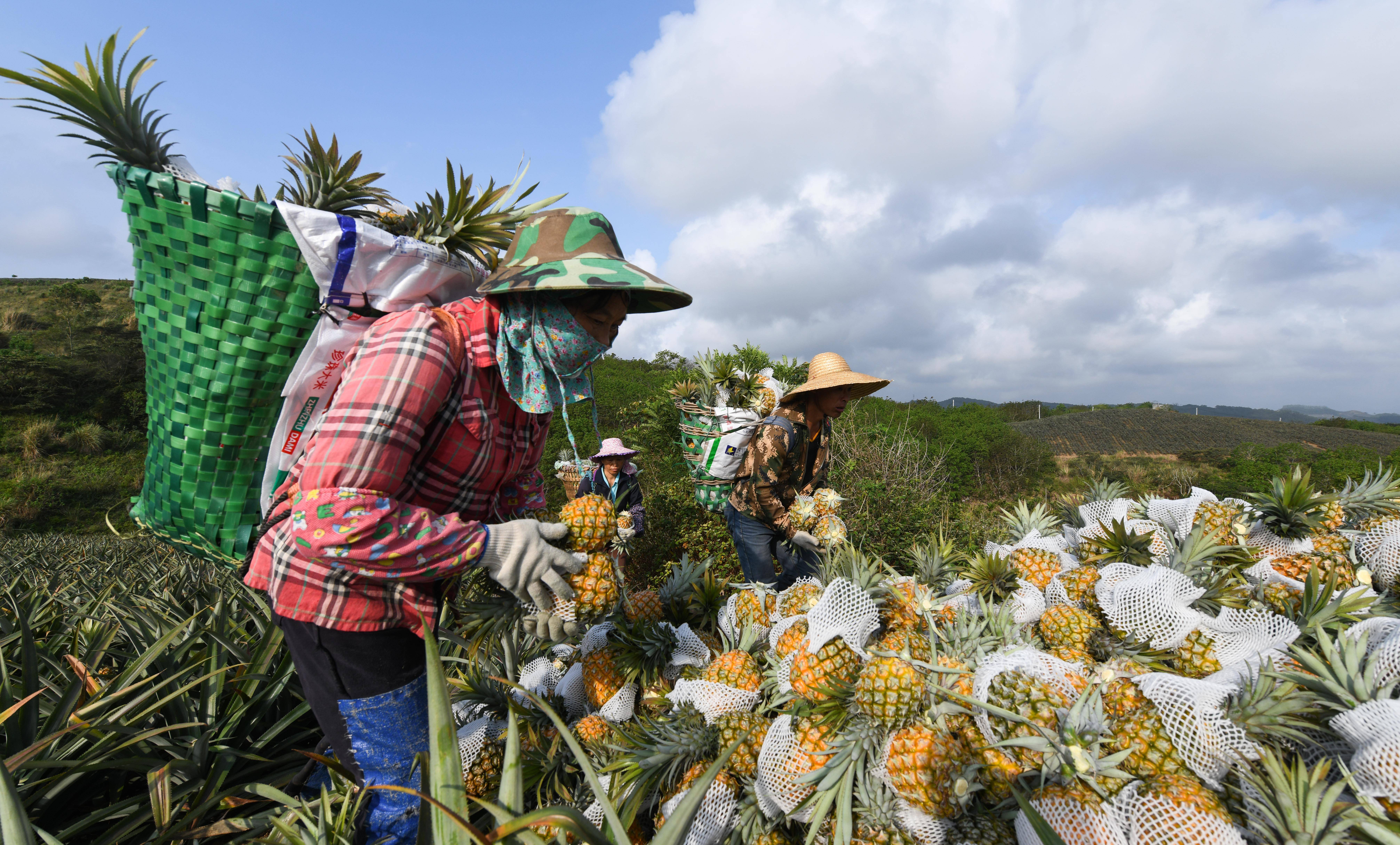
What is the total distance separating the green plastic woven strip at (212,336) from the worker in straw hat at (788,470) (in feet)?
9.48

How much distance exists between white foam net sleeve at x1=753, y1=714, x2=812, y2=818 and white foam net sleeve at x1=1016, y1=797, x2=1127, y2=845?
497 millimetres

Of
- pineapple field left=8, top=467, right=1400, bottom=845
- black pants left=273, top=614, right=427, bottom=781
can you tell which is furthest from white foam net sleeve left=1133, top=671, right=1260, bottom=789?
black pants left=273, top=614, right=427, bottom=781

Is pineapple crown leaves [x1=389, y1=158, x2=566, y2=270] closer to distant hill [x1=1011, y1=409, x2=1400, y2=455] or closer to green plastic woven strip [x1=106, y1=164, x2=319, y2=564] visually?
green plastic woven strip [x1=106, y1=164, x2=319, y2=564]

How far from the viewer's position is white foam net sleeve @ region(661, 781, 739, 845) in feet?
4.94

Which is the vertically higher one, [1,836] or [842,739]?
[842,739]

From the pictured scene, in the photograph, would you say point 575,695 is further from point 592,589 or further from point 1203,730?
point 1203,730

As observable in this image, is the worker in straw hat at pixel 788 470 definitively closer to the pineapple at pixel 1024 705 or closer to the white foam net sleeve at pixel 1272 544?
the white foam net sleeve at pixel 1272 544

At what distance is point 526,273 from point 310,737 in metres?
2.60

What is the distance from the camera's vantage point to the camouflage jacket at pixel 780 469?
4016mm

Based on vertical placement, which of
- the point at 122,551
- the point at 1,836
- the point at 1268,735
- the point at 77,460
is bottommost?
the point at 77,460

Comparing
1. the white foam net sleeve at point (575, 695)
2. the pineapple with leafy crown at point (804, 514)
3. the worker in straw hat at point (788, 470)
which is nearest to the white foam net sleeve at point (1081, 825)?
the white foam net sleeve at point (575, 695)

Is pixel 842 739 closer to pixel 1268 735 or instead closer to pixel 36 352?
pixel 1268 735

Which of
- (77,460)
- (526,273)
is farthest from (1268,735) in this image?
(77,460)

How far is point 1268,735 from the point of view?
1143 mm
